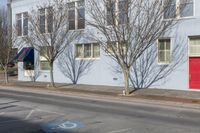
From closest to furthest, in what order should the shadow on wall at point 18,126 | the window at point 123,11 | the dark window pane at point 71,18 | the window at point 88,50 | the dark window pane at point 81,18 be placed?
the shadow on wall at point 18,126
the window at point 123,11
the window at point 88,50
the dark window pane at point 81,18
the dark window pane at point 71,18

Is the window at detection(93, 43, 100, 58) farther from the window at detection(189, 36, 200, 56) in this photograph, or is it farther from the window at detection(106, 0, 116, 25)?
the window at detection(189, 36, 200, 56)

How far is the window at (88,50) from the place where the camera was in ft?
97.5

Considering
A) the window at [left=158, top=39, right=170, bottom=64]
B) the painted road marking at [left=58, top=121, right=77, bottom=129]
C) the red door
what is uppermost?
the window at [left=158, top=39, right=170, bottom=64]

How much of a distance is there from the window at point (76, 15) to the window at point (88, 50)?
1.58 metres

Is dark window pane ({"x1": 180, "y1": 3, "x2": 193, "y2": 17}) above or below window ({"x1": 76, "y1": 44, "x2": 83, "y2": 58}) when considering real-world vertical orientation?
above

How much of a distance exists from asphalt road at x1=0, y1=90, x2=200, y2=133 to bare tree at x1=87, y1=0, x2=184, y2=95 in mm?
5591

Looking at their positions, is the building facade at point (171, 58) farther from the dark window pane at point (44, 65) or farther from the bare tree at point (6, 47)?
the bare tree at point (6, 47)

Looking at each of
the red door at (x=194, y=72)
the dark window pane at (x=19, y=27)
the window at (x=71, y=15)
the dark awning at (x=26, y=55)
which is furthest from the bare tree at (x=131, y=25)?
the dark window pane at (x=19, y=27)

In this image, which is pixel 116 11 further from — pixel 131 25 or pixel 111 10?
pixel 131 25

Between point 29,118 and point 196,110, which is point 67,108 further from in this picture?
point 196,110

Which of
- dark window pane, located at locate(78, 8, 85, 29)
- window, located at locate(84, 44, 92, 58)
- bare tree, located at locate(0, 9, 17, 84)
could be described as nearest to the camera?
dark window pane, located at locate(78, 8, 85, 29)

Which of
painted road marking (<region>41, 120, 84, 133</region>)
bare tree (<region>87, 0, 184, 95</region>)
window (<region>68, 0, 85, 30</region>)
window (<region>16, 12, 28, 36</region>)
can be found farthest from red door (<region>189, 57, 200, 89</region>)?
window (<region>16, 12, 28, 36</region>)

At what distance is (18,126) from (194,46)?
581 inches

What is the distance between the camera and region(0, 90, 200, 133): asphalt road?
11209 mm
